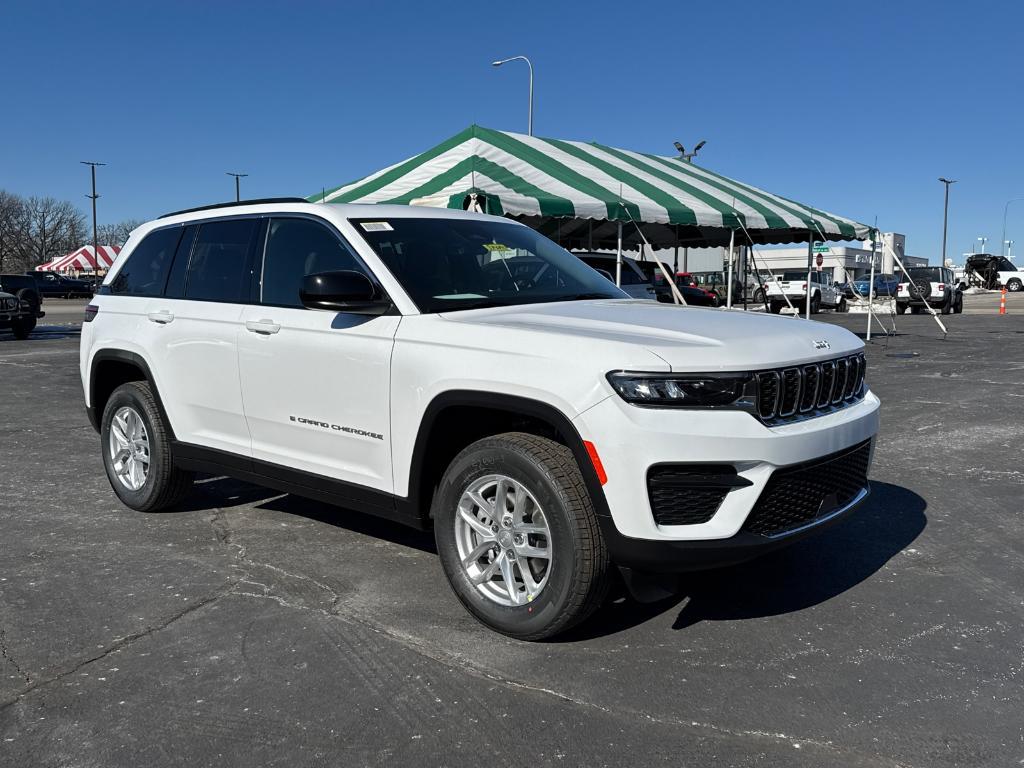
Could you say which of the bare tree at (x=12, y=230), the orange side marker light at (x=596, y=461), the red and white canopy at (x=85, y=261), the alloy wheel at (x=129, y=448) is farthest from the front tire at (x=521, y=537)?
the bare tree at (x=12, y=230)

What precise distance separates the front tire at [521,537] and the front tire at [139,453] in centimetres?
218

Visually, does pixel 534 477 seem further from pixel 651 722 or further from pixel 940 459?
pixel 940 459

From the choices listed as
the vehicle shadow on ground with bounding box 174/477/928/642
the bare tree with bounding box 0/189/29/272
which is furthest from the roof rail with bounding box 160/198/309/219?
the bare tree with bounding box 0/189/29/272

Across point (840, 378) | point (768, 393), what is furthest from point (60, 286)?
point (768, 393)

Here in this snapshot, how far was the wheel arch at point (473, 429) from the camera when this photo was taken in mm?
3303

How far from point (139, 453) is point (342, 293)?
2.37 m

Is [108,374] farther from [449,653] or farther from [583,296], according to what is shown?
[449,653]

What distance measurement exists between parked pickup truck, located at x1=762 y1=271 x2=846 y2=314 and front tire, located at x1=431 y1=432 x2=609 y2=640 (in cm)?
3422

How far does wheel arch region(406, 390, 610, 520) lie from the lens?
130 inches

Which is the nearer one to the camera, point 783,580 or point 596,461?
point 596,461

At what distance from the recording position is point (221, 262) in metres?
5.01

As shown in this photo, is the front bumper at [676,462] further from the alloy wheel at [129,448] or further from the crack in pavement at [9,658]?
the alloy wheel at [129,448]

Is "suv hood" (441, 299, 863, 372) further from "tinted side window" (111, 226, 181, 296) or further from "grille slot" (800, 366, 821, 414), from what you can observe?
"tinted side window" (111, 226, 181, 296)

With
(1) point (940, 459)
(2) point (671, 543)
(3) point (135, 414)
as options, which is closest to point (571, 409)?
(2) point (671, 543)
